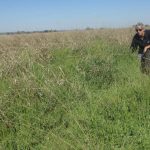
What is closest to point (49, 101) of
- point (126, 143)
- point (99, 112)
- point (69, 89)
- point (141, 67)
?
point (69, 89)

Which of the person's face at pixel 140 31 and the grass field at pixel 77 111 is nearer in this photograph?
the grass field at pixel 77 111

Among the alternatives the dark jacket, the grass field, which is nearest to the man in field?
the dark jacket

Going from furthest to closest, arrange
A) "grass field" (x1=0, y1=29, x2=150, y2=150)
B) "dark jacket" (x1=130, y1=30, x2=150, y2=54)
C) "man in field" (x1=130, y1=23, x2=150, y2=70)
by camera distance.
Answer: "dark jacket" (x1=130, y1=30, x2=150, y2=54), "man in field" (x1=130, y1=23, x2=150, y2=70), "grass field" (x1=0, y1=29, x2=150, y2=150)

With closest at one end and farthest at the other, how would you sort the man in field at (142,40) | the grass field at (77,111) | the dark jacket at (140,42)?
the grass field at (77,111), the man in field at (142,40), the dark jacket at (140,42)

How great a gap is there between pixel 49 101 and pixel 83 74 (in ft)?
5.94

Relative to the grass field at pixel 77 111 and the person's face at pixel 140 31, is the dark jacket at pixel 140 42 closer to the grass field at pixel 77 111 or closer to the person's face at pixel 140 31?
the person's face at pixel 140 31

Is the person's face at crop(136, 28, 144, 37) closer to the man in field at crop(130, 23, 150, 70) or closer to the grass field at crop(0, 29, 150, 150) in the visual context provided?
the man in field at crop(130, 23, 150, 70)

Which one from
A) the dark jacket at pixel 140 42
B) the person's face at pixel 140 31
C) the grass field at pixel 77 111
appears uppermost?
the person's face at pixel 140 31

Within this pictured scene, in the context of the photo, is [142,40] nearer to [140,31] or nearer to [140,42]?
[140,42]

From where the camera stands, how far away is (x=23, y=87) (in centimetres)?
678

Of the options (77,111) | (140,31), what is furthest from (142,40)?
(77,111)

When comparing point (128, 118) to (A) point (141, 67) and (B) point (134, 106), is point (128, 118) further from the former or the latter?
(A) point (141, 67)

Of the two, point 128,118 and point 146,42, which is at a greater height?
point 146,42

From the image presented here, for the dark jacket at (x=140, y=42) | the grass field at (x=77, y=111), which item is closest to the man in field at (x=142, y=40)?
the dark jacket at (x=140, y=42)
